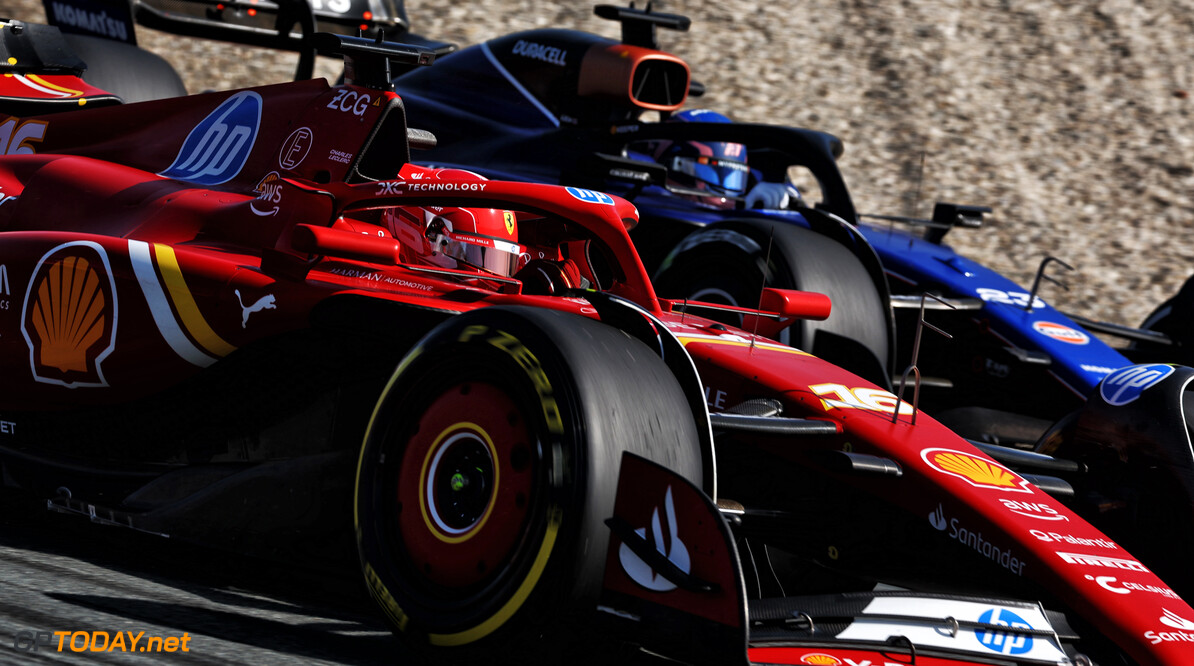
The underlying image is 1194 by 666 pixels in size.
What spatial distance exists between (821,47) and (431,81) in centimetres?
662

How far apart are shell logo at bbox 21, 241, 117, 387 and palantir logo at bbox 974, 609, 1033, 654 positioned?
263cm

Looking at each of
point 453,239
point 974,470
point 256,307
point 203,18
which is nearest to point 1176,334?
point 974,470

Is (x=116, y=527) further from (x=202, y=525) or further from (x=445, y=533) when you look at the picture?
(x=445, y=533)

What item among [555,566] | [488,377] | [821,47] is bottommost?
[821,47]

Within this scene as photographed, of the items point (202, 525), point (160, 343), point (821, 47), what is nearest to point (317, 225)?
point (160, 343)

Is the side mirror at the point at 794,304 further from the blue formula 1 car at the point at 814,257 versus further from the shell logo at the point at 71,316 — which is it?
the shell logo at the point at 71,316

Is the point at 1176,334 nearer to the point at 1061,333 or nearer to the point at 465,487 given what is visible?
the point at 1061,333

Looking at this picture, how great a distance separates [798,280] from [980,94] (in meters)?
9.27

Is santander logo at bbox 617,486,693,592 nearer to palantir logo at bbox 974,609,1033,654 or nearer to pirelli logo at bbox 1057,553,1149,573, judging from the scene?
palantir logo at bbox 974,609,1033,654

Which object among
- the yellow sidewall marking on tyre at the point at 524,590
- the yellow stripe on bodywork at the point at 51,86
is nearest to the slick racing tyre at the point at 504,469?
the yellow sidewall marking on tyre at the point at 524,590

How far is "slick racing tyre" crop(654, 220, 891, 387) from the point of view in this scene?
5352mm

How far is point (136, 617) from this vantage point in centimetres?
299

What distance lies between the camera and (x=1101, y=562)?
10.2 feet

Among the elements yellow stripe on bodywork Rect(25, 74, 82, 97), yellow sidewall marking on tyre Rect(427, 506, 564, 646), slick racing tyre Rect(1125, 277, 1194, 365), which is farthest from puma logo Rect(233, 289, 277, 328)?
slick racing tyre Rect(1125, 277, 1194, 365)
